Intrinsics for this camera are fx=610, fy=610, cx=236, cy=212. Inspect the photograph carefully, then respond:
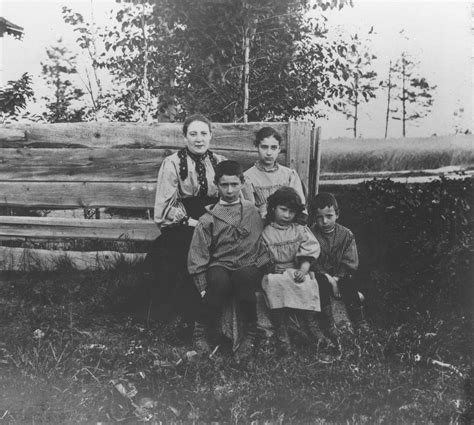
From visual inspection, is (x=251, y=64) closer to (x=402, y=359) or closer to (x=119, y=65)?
(x=119, y=65)

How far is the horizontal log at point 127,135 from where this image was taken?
5734 millimetres

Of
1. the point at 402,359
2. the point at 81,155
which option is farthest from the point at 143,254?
the point at 402,359

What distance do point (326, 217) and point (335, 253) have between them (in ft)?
0.99

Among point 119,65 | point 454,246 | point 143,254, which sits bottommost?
point 143,254

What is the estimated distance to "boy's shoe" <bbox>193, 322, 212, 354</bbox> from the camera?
4.40 meters

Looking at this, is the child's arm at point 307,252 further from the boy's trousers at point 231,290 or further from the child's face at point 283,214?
the boy's trousers at point 231,290

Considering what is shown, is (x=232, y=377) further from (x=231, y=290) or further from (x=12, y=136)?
(x=12, y=136)

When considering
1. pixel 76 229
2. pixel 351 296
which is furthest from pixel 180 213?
pixel 76 229

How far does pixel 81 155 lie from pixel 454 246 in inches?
145

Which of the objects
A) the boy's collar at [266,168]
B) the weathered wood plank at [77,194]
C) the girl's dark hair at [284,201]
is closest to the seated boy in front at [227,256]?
the girl's dark hair at [284,201]

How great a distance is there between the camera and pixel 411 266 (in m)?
4.85

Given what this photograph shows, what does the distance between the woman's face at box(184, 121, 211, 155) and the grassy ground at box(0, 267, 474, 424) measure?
4.78ft

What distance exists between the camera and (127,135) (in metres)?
6.02

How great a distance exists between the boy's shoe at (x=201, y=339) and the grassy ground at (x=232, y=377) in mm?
92
